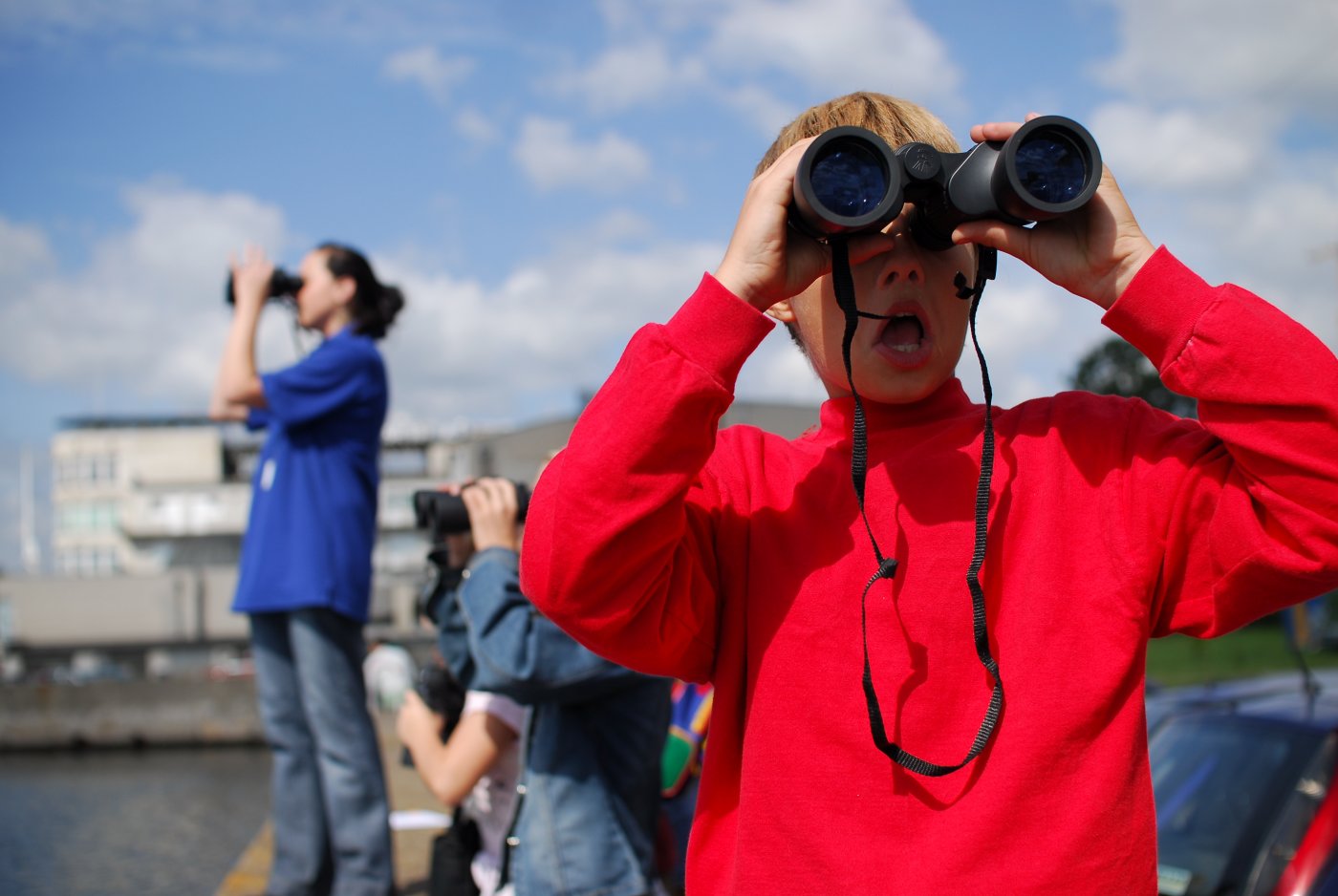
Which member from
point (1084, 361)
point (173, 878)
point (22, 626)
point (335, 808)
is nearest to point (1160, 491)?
point (335, 808)

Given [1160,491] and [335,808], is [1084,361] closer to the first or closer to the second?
[335,808]

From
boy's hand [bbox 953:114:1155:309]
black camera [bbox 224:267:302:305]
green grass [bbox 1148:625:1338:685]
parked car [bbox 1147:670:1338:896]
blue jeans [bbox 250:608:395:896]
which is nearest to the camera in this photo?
boy's hand [bbox 953:114:1155:309]

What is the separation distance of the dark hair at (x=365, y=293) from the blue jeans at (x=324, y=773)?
1.08m

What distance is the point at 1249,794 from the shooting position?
3.38m

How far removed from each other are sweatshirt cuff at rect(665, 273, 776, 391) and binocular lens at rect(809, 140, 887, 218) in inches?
6.3

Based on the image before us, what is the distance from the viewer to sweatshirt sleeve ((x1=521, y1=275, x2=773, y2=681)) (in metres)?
1.39

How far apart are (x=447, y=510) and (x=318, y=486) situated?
1.17 m

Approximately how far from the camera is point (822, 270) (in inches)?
59.7

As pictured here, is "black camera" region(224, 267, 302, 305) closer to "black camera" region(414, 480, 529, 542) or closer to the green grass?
"black camera" region(414, 480, 529, 542)

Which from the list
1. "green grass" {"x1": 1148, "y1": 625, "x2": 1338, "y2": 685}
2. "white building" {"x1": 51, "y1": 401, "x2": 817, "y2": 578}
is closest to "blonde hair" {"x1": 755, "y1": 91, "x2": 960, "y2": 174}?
"green grass" {"x1": 1148, "y1": 625, "x2": 1338, "y2": 685}

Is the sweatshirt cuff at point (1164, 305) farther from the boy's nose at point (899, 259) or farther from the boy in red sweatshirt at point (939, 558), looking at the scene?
the boy's nose at point (899, 259)

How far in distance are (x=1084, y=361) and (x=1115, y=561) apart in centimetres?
1168

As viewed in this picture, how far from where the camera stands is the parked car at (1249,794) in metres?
3.05

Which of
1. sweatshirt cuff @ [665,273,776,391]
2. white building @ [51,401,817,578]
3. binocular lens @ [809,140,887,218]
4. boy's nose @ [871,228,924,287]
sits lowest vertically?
white building @ [51,401,817,578]
